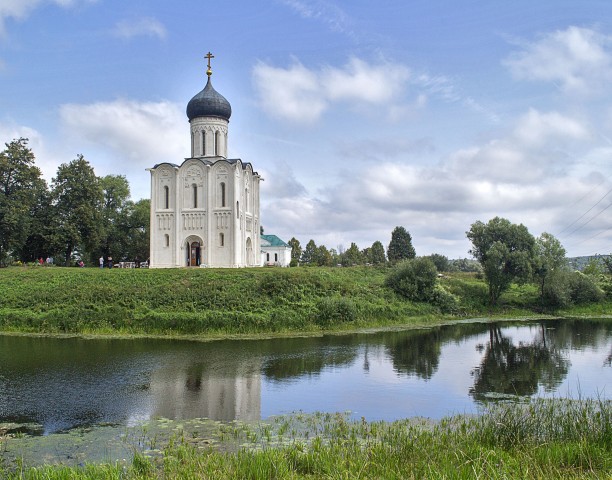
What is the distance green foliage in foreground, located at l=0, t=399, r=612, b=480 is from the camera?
330 inches

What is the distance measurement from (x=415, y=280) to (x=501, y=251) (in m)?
9.24

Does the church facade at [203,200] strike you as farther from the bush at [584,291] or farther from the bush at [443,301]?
the bush at [584,291]

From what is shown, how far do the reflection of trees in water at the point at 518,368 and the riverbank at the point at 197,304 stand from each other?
317 inches

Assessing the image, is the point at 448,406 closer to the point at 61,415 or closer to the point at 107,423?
the point at 107,423

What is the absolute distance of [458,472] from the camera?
7.71 meters

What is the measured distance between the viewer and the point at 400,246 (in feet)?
228

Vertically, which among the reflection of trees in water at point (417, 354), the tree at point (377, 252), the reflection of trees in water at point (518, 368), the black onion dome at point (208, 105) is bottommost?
the reflection of trees in water at point (518, 368)

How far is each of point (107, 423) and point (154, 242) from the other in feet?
109

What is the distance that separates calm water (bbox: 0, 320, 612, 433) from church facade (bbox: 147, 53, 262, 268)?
60.5 ft

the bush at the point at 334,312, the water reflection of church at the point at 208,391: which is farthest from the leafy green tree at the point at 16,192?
the water reflection of church at the point at 208,391

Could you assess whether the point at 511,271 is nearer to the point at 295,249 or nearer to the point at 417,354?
the point at 417,354

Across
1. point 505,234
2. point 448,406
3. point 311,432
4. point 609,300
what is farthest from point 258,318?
point 609,300

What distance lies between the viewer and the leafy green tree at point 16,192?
41.4m

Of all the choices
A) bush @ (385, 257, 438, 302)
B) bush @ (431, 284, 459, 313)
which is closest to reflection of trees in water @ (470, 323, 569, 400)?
bush @ (385, 257, 438, 302)
